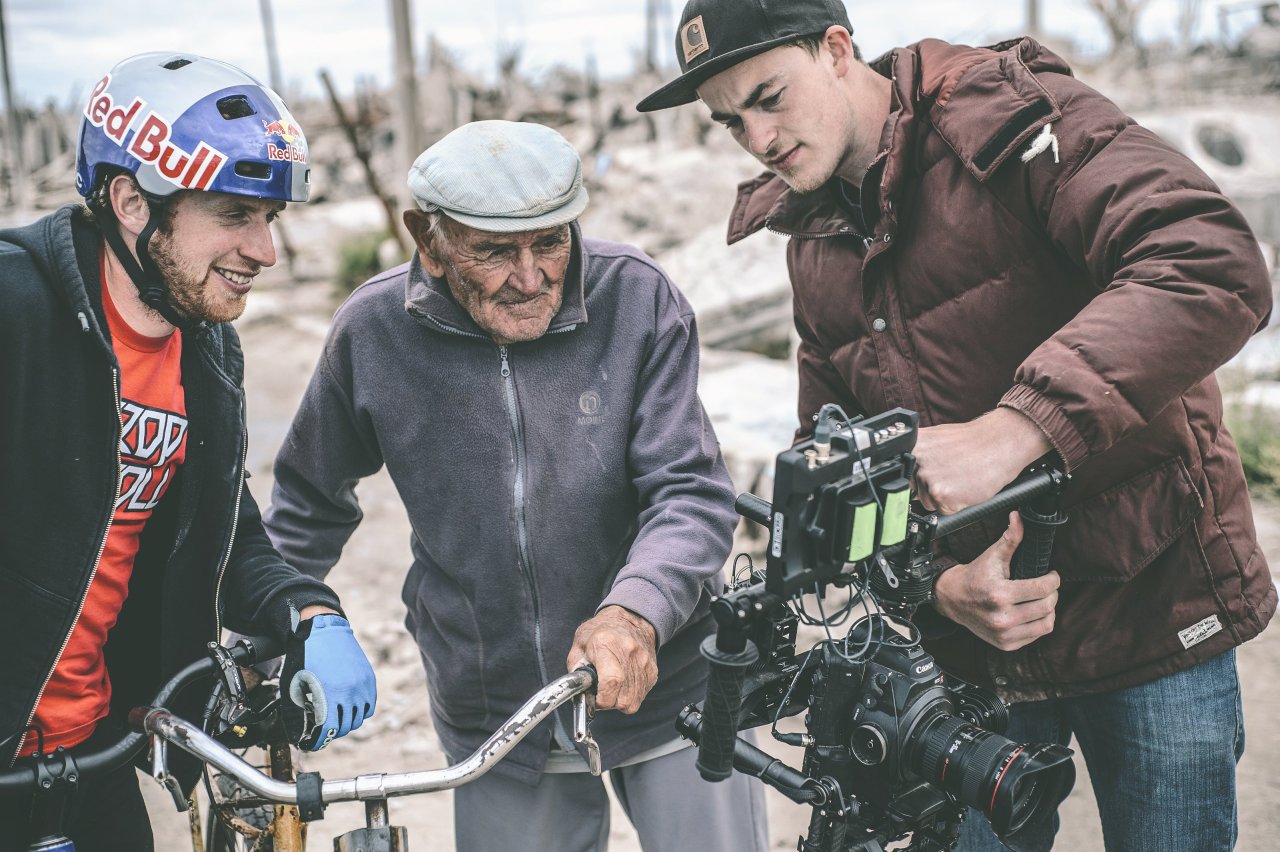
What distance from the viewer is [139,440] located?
2.41 meters

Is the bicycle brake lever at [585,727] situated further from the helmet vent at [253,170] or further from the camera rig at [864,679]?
the helmet vent at [253,170]

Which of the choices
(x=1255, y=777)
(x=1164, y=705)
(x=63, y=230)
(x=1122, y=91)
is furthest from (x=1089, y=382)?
(x=1122, y=91)

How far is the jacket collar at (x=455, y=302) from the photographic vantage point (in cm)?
257

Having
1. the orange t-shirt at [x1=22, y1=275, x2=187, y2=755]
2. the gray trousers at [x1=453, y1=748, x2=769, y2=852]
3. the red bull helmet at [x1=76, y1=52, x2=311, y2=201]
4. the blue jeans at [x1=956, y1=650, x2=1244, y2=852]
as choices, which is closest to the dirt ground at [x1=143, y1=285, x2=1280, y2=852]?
the gray trousers at [x1=453, y1=748, x2=769, y2=852]

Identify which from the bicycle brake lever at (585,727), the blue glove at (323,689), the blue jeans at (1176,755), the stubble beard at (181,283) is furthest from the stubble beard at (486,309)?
the blue jeans at (1176,755)

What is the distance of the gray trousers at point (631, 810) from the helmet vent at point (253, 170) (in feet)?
4.83

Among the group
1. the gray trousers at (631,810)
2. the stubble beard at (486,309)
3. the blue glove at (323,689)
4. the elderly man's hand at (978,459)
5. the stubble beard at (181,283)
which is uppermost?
the stubble beard at (181,283)

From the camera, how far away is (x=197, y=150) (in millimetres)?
2408

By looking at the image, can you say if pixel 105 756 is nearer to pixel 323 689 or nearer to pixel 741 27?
pixel 323 689

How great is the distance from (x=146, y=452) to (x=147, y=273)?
0.37 metres

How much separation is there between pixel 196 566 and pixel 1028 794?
→ 176 cm

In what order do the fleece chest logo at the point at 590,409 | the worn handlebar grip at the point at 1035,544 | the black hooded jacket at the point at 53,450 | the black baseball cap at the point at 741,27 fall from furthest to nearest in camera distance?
the fleece chest logo at the point at 590,409
the black baseball cap at the point at 741,27
the black hooded jacket at the point at 53,450
the worn handlebar grip at the point at 1035,544

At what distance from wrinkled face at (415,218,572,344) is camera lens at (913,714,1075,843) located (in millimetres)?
1205

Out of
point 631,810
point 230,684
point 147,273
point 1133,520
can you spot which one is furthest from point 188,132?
point 1133,520
